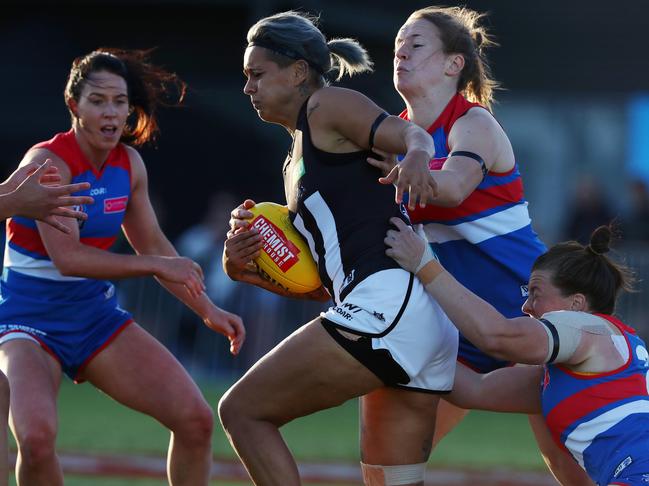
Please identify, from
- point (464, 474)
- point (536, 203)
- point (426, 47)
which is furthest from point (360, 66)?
point (536, 203)

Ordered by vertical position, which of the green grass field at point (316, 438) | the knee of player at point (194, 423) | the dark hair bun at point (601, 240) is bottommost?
the green grass field at point (316, 438)

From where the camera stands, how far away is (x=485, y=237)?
512 cm

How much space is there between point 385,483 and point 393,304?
79cm

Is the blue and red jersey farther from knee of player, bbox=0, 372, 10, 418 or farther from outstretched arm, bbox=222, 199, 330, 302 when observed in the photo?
knee of player, bbox=0, 372, 10, 418

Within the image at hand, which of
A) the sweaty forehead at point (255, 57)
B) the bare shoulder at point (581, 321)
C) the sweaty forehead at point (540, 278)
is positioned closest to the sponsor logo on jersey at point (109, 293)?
the sweaty forehead at point (255, 57)

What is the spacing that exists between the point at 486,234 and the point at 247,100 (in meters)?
12.4

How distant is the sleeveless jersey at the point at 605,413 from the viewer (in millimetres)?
4422

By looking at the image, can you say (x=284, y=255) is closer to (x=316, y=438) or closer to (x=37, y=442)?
(x=37, y=442)

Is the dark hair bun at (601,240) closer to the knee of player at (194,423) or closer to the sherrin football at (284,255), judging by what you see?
the sherrin football at (284,255)

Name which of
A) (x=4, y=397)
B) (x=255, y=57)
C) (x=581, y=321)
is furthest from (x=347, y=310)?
(x=4, y=397)

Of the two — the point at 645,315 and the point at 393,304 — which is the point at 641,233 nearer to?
the point at 645,315

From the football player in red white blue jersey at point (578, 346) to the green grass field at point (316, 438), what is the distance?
349cm

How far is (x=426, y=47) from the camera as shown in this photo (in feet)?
17.0

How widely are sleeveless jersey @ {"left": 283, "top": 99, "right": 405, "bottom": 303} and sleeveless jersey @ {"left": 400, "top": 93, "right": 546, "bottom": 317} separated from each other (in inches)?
22.2
